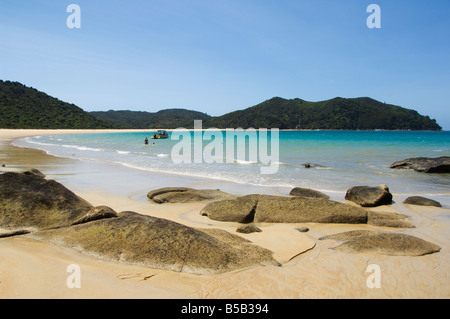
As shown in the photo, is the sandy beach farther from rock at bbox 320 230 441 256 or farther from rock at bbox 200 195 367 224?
rock at bbox 200 195 367 224

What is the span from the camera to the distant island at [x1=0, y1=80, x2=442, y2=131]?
337 feet

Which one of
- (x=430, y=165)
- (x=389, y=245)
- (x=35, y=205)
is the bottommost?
(x=389, y=245)

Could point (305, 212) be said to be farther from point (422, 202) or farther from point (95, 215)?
point (95, 215)

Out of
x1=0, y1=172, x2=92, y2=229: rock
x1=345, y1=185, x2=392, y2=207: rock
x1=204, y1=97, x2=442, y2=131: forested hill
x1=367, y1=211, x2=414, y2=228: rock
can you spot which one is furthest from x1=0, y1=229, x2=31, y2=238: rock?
x1=204, y1=97, x2=442, y2=131: forested hill

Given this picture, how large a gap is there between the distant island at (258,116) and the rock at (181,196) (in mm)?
97256

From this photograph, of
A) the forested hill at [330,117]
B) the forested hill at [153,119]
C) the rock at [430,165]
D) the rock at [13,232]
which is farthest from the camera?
the forested hill at [153,119]

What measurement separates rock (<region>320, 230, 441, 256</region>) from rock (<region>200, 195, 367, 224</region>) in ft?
5.40

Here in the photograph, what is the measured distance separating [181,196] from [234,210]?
240 centimetres

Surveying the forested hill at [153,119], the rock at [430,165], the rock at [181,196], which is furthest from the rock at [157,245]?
the forested hill at [153,119]

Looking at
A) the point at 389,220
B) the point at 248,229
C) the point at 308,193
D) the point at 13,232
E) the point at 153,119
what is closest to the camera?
the point at 13,232

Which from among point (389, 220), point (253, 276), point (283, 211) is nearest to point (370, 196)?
point (389, 220)

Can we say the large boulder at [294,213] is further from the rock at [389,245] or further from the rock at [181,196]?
the rock at [389,245]

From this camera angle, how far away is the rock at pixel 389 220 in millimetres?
7186

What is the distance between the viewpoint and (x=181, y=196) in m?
9.48
